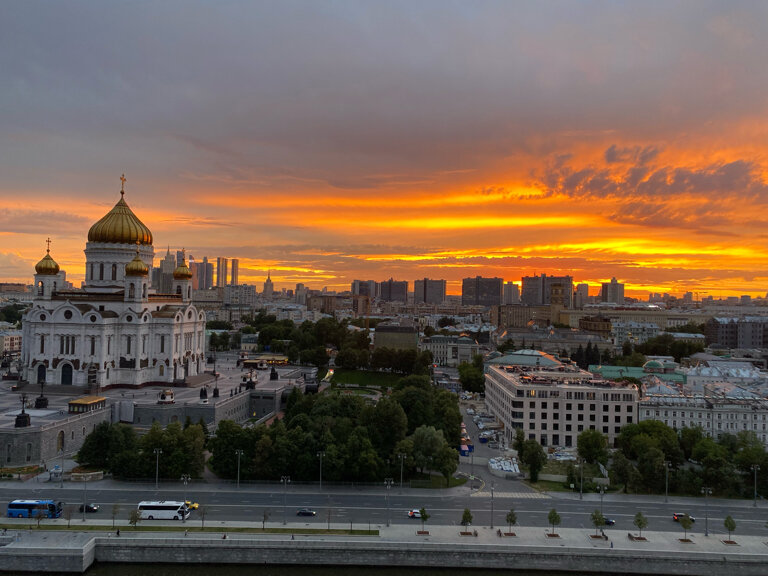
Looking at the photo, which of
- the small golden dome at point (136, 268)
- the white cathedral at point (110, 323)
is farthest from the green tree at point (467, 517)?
the small golden dome at point (136, 268)

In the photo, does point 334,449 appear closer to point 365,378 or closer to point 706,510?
point 706,510

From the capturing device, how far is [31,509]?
3447 centimetres

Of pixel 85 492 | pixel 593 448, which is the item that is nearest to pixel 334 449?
pixel 85 492

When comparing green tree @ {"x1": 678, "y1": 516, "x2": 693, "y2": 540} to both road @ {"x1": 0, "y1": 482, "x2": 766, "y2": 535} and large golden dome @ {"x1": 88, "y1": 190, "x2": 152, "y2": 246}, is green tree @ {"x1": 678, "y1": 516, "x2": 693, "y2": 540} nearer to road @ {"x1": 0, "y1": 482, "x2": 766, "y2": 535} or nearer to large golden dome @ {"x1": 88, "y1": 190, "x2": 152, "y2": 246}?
road @ {"x1": 0, "y1": 482, "x2": 766, "y2": 535}

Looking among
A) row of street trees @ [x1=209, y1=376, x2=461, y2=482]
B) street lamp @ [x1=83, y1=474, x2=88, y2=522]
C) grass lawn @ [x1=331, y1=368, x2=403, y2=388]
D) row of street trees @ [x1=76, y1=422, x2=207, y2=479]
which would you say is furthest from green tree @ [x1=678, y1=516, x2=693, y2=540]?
grass lawn @ [x1=331, y1=368, x2=403, y2=388]

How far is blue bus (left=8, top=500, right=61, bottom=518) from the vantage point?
1352 inches

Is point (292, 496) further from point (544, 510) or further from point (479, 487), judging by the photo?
point (544, 510)

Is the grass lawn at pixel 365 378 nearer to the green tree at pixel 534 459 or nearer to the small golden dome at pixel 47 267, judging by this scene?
the small golden dome at pixel 47 267

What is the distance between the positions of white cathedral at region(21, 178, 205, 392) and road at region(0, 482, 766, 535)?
2124 cm

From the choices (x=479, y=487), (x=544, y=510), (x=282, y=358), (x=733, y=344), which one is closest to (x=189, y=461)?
(x=479, y=487)

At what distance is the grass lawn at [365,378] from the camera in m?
89.3

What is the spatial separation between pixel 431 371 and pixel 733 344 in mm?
77029

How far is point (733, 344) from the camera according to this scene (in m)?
139

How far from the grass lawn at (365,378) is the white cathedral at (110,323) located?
27095 millimetres
